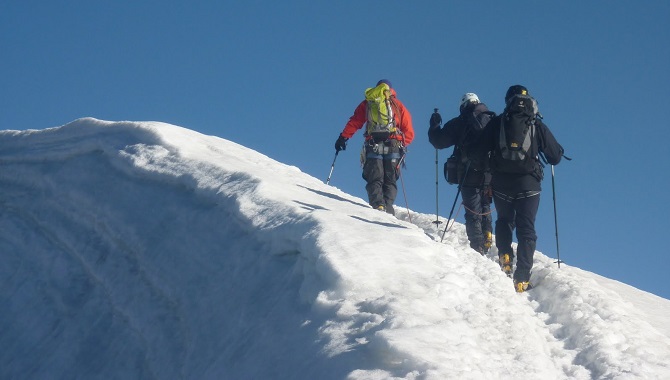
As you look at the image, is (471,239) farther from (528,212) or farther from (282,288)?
(282,288)

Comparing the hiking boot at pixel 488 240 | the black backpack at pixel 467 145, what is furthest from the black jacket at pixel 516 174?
the hiking boot at pixel 488 240

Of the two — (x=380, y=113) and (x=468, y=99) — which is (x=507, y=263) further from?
(x=380, y=113)

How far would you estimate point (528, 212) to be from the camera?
9.39 m

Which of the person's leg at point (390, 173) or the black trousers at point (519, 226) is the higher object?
the person's leg at point (390, 173)

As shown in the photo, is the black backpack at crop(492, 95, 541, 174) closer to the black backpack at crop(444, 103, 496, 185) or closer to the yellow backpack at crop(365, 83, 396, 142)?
the black backpack at crop(444, 103, 496, 185)

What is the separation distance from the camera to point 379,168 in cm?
1241

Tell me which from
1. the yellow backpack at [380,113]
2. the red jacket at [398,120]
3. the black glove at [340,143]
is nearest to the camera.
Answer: the yellow backpack at [380,113]

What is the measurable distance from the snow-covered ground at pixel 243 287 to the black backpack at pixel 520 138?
3.87ft

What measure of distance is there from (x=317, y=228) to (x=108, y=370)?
2976 mm

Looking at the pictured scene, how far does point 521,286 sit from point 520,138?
5.51ft

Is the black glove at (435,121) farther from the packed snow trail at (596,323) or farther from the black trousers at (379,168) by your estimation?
the packed snow trail at (596,323)

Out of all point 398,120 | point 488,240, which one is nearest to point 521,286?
point 488,240

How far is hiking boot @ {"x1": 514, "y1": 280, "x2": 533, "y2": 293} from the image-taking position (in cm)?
904

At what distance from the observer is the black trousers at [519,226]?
30.3 feet
